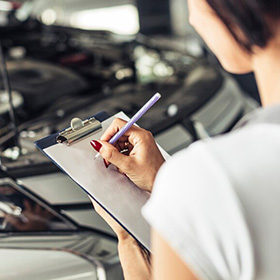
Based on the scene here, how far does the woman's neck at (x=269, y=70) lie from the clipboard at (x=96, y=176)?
30 cm

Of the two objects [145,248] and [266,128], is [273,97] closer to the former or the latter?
[266,128]

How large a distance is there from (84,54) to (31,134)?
2.54 feet

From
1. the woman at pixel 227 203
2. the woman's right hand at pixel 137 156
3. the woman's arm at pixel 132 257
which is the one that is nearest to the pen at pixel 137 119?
the woman's right hand at pixel 137 156

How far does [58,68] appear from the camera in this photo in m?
1.67

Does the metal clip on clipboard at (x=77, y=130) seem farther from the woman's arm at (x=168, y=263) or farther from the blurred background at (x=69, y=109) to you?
the woman's arm at (x=168, y=263)

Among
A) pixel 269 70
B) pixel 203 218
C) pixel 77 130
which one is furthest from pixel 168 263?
pixel 77 130

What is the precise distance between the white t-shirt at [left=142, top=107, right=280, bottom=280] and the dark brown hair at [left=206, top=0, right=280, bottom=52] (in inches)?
4.4

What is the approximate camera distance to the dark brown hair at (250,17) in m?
0.46

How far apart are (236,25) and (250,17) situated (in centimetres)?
3

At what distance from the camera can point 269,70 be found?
0.53m

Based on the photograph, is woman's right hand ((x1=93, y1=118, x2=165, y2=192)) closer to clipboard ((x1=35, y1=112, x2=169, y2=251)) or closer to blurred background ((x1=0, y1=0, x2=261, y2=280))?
clipboard ((x1=35, y1=112, x2=169, y2=251))

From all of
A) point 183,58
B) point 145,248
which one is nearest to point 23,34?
point 183,58

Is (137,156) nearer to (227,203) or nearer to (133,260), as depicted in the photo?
(133,260)

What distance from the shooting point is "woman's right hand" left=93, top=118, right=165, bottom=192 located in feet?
2.39
